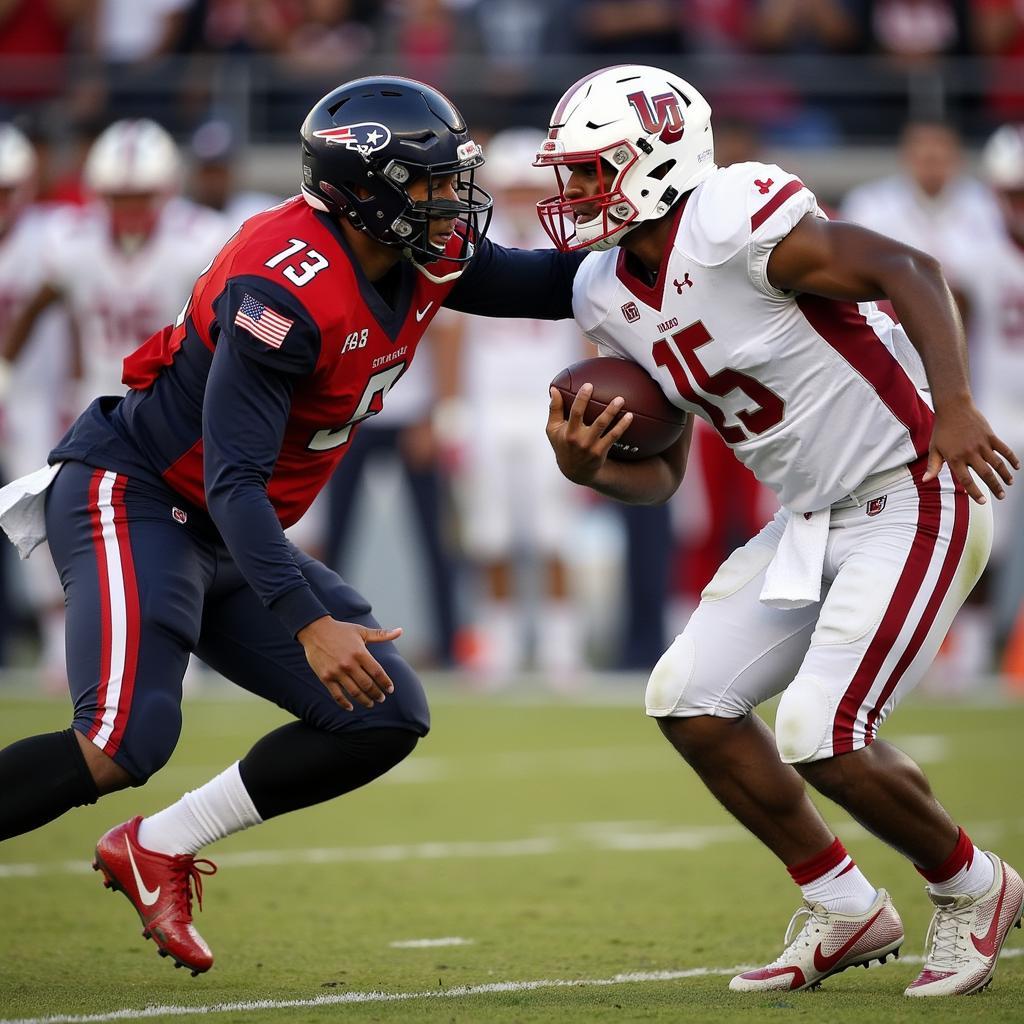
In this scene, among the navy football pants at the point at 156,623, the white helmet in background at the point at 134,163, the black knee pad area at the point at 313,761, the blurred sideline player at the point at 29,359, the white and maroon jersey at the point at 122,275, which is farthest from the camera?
the blurred sideline player at the point at 29,359

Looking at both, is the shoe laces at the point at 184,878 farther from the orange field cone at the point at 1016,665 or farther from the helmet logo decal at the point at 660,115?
the orange field cone at the point at 1016,665

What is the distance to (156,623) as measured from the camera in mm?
3758

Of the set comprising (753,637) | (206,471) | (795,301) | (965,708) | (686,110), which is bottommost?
(965,708)

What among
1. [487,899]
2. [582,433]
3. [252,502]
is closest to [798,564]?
[582,433]

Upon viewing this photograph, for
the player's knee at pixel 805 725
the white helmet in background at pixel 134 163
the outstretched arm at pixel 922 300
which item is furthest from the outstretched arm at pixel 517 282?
the white helmet in background at pixel 134 163

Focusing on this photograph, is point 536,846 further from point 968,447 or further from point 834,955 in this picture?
point 968,447

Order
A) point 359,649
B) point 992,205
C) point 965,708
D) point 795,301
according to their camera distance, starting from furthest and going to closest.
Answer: point 992,205, point 965,708, point 795,301, point 359,649

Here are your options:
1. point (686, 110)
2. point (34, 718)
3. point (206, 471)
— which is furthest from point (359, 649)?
point (34, 718)

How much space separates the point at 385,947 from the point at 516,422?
17.2ft

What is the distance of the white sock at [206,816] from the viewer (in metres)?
3.96

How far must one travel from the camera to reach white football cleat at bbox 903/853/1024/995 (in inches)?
148

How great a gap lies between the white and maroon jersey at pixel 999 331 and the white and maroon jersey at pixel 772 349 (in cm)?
538

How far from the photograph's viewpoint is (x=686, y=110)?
396 cm

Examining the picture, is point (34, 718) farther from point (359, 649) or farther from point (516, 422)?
point (359, 649)
